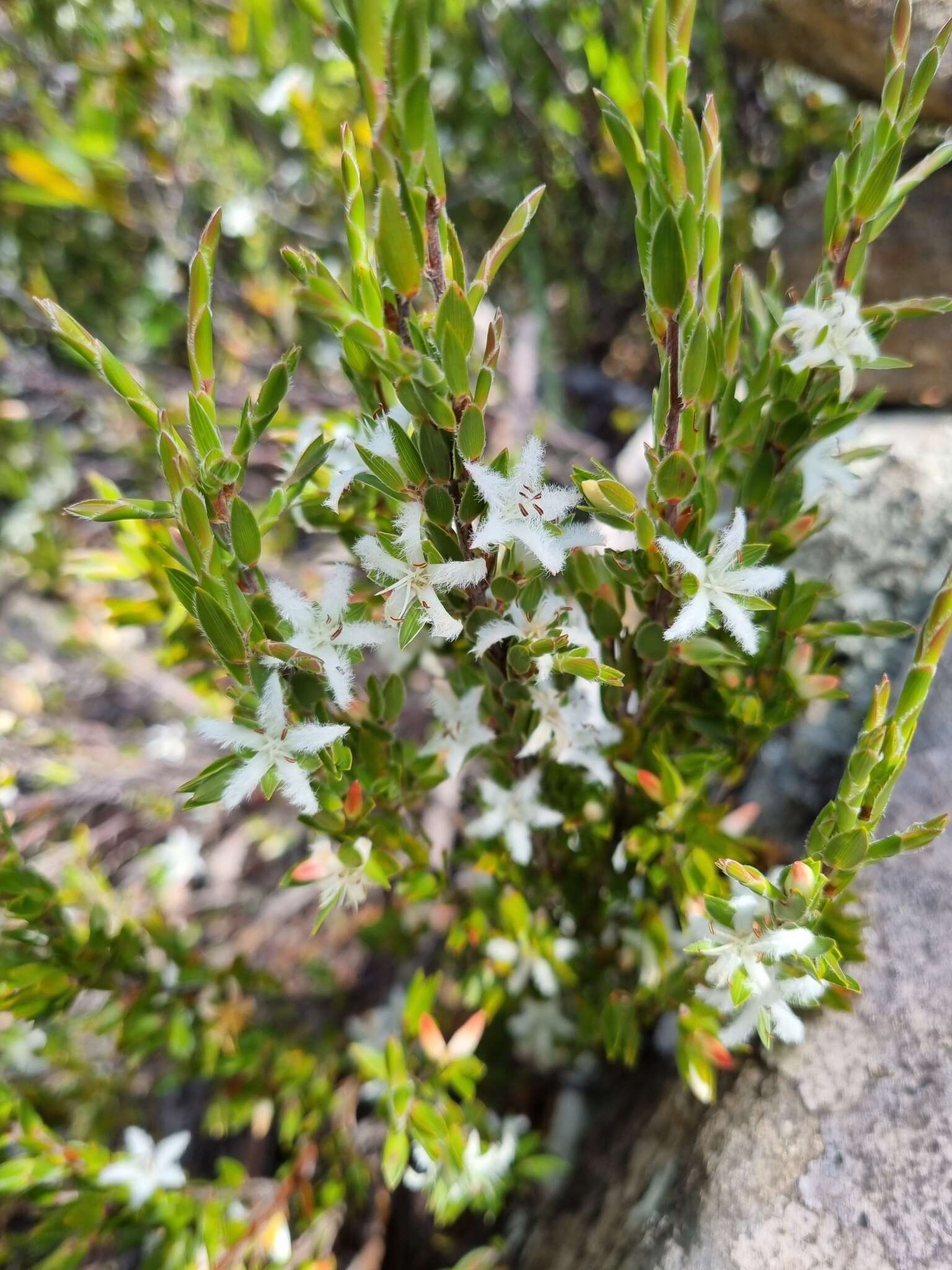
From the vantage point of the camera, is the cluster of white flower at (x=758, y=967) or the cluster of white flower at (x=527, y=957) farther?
the cluster of white flower at (x=527, y=957)

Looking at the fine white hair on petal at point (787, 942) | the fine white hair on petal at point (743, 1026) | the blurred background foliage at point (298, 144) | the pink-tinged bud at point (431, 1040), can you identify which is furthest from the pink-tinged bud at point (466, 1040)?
the blurred background foliage at point (298, 144)

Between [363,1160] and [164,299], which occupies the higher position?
[164,299]

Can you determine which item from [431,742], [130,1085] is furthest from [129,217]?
[130,1085]

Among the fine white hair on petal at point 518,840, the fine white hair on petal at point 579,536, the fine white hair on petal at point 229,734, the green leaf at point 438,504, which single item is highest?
the green leaf at point 438,504

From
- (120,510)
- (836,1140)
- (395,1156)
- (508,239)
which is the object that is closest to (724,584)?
(508,239)

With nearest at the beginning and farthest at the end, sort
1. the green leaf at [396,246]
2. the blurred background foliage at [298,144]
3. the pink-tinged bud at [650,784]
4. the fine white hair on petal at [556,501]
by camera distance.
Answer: the green leaf at [396,246], the fine white hair on petal at [556,501], the pink-tinged bud at [650,784], the blurred background foliage at [298,144]

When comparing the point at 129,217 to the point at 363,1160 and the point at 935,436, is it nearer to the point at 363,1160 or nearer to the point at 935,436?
the point at 935,436

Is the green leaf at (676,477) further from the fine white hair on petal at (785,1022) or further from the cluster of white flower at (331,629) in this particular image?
the fine white hair on petal at (785,1022)

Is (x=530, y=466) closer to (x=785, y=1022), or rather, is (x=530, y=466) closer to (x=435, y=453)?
(x=435, y=453)
